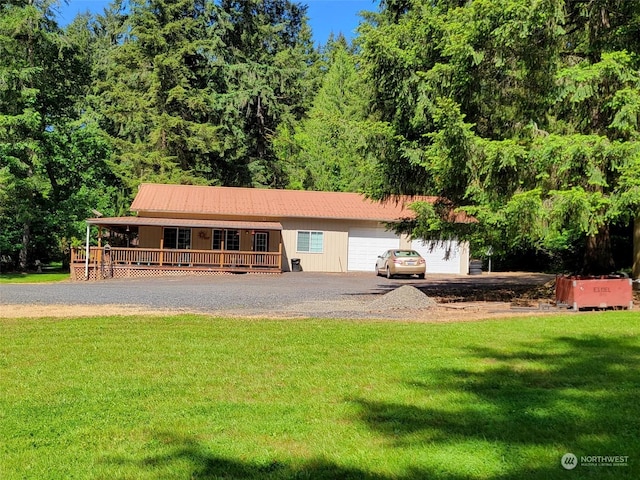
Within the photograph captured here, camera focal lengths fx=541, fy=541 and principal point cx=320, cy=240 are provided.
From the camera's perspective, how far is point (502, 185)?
424 inches

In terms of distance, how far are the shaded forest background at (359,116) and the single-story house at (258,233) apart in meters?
3.89

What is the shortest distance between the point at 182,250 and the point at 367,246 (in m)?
9.24

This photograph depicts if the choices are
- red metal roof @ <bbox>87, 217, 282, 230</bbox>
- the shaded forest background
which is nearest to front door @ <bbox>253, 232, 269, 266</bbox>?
red metal roof @ <bbox>87, 217, 282, 230</bbox>

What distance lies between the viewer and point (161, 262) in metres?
24.3

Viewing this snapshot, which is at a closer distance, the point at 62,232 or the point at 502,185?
the point at 502,185

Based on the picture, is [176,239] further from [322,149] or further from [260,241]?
[322,149]

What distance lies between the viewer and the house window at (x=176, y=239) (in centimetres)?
2664

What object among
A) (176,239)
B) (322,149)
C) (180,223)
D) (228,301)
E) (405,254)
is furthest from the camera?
(322,149)

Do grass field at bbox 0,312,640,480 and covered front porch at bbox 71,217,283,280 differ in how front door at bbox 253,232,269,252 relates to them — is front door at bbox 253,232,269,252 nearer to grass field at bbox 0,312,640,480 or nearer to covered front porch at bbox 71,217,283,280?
covered front porch at bbox 71,217,283,280

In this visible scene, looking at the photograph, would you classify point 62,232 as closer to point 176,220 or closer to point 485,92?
point 176,220

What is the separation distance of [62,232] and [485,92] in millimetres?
24726

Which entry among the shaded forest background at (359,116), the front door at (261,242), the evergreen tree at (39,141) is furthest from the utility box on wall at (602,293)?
the evergreen tree at (39,141)

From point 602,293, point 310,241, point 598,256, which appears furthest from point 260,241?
point 602,293

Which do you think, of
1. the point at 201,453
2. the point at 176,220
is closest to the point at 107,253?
the point at 176,220
